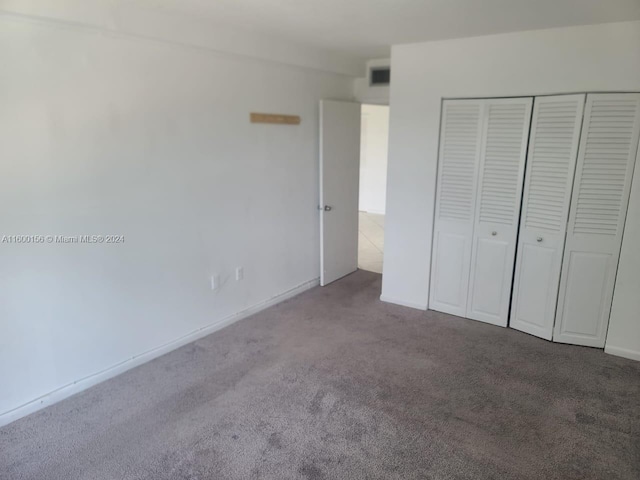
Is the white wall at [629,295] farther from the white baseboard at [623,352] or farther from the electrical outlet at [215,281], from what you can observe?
the electrical outlet at [215,281]

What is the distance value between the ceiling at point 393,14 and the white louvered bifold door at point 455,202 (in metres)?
0.65

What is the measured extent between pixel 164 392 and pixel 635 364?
333 centimetres

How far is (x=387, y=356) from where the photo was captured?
128 inches

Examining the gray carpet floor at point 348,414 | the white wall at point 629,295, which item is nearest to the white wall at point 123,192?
the gray carpet floor at point 348,414

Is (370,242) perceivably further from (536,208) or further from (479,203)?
(536,208)

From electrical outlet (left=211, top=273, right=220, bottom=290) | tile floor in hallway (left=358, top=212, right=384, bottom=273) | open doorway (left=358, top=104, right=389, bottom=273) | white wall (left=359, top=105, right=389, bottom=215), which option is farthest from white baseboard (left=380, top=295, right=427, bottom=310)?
white wall (left=359, top=105, right=389, bottom=215)

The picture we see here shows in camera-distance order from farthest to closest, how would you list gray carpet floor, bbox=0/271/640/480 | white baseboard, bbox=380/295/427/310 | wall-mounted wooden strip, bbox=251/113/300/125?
white baseboard, bbox=380/295/427/310, wall-mounted wooden strip, bbox=251/113/300/125, gray carpet floor, bbox=0/271/640/480

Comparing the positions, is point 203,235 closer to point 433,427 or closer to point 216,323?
point 216,323

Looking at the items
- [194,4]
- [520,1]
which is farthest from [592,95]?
[194,4]

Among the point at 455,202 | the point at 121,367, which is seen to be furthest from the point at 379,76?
the point at 121,367

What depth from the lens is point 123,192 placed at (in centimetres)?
284

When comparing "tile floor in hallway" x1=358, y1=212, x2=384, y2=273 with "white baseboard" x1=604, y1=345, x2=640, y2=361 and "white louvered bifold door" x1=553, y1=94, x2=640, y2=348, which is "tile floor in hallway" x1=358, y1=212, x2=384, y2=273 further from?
"white baseboard" x1=604, y1=345, x2=640, y2=361

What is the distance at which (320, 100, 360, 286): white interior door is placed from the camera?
4477 mm

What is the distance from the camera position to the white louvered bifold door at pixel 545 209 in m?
3.20
